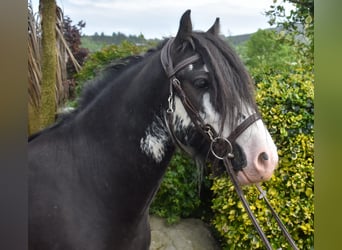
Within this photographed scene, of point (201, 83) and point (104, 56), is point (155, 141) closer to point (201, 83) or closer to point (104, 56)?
point (201, 83)

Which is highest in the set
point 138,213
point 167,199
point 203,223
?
point 138,213

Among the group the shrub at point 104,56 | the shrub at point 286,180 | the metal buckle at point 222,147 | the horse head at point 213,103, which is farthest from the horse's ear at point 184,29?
the shrub at point 104,56

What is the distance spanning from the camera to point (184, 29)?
5.58 ft

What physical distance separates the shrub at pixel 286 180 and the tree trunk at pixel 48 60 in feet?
4.90

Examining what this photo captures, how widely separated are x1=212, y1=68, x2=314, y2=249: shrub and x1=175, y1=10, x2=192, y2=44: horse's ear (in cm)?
130

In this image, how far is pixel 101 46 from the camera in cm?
369

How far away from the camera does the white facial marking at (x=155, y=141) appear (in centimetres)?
172

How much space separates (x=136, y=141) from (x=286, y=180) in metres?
1.43

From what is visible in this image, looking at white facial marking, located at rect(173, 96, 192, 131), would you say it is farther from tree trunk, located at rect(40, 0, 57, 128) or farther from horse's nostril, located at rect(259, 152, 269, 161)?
tree trunk, located at rect(40, 0, 57, 128)
